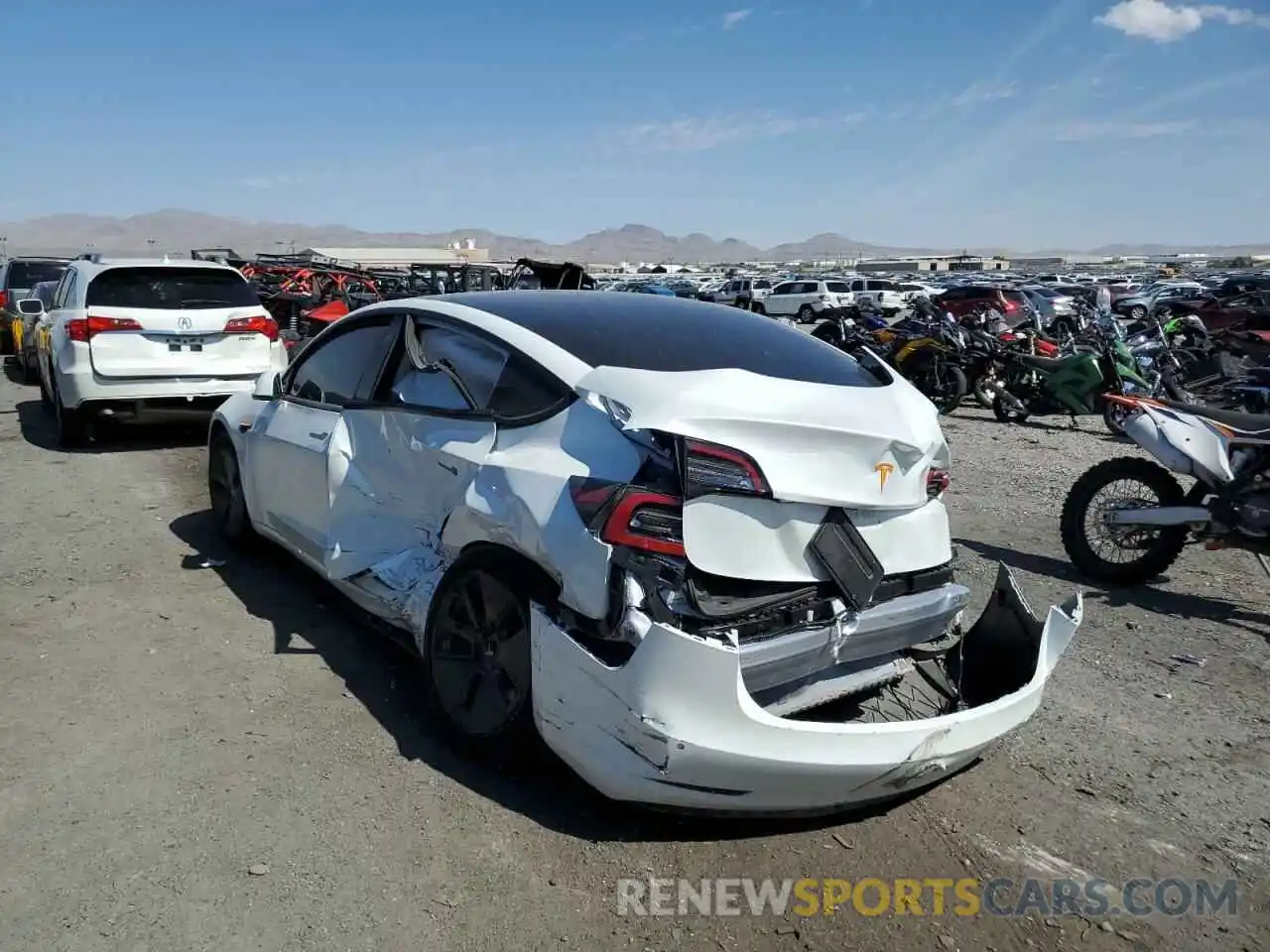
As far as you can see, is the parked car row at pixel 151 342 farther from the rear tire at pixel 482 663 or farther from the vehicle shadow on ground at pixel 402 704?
the rear tire at pixel 482 663

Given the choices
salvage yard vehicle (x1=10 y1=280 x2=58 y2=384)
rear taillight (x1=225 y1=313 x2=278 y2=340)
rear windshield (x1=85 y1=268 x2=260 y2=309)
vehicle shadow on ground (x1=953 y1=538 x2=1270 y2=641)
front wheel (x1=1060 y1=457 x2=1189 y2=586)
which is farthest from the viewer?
salvage yard vehicle (x1=10 y1=280 x2=58 y2=384)

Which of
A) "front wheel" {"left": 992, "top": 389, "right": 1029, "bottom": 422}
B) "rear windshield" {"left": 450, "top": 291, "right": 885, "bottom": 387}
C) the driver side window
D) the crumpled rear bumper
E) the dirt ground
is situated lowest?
"front wheel" {"left": 992, "top": 389, "right": 1029, "bottom": 422}

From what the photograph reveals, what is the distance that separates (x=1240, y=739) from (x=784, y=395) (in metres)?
2.39

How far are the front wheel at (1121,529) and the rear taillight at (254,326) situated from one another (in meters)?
7.07

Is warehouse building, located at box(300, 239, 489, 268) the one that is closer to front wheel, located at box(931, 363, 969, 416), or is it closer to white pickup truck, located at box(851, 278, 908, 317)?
white pickup truck, located at box(851, 278, 908, 317)

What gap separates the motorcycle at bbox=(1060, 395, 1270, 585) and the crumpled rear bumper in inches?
114

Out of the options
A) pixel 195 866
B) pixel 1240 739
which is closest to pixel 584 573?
pixel 195 866

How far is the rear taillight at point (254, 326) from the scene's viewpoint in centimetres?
891

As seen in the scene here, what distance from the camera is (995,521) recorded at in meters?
7.16

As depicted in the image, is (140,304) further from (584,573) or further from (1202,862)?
(1202,862)

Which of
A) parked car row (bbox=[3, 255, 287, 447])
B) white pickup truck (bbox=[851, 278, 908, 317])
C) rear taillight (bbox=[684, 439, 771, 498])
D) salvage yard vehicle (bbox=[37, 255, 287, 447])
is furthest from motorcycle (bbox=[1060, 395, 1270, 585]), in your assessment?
white pickup truck (bbox=[851, 278, 908, 317])

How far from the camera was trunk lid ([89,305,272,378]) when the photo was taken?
847 centimetres

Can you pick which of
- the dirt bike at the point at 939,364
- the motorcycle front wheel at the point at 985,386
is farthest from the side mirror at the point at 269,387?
the motorcycle front wheel at the point at 985,386

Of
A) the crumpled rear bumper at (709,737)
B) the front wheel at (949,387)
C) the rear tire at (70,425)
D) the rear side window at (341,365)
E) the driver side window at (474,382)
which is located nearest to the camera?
the crumpled rear bumper at (709,737)
